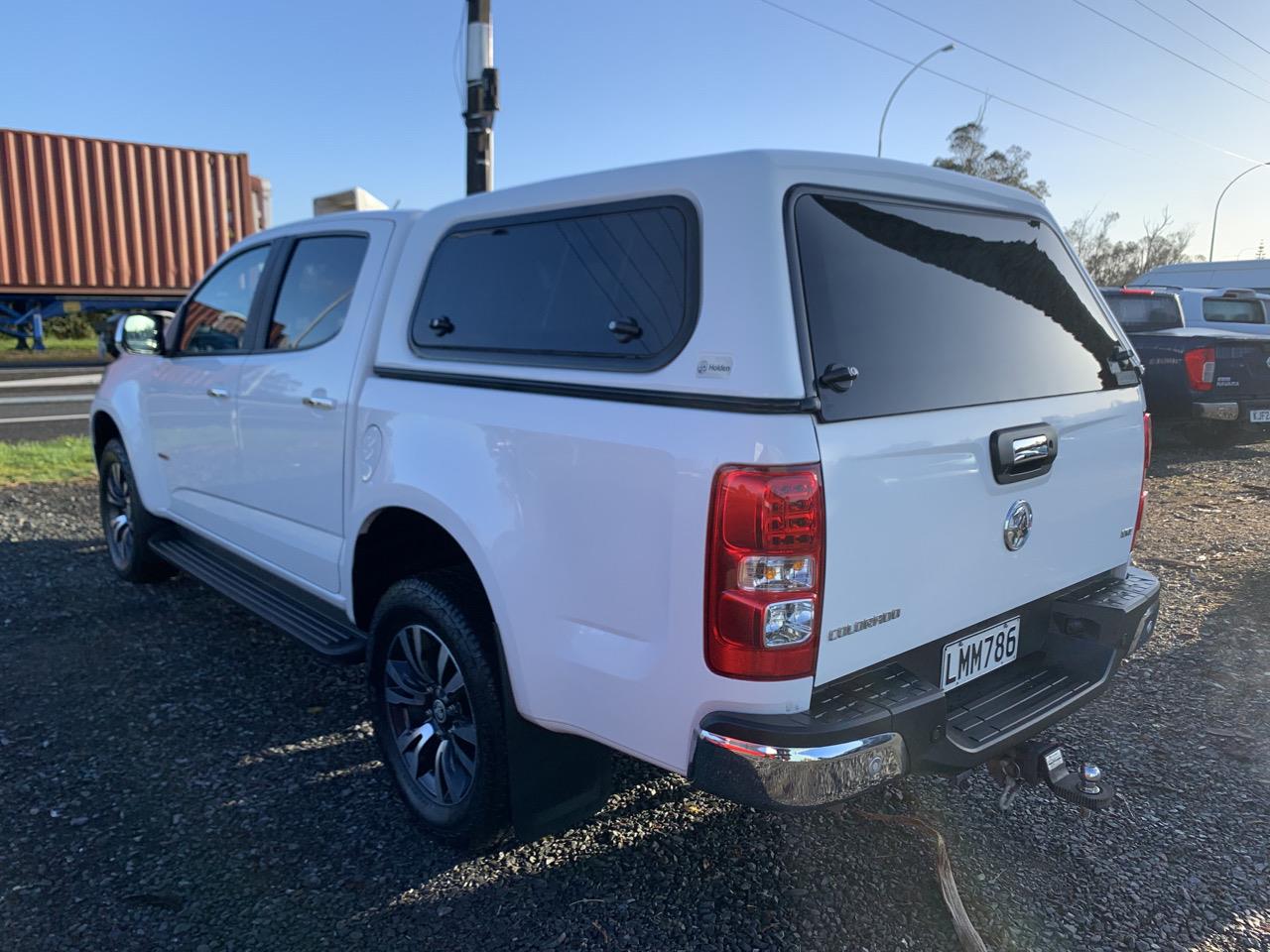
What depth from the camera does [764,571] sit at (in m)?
1.95

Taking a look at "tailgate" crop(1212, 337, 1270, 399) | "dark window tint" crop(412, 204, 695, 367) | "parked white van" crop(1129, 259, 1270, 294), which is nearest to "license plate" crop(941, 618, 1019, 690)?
"dark window tint" crop(412, 204, 695, 367)

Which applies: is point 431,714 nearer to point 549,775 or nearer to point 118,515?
point 549,775

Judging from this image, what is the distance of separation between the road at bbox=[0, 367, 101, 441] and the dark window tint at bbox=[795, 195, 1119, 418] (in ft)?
33.2

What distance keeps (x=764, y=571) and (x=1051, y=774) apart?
3.80ft

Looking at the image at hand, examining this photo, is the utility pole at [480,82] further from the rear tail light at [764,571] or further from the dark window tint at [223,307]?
the rear tail light at [764,571]

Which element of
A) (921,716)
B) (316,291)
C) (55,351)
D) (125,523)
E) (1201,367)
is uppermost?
(316,291)

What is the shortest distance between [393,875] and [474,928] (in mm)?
352

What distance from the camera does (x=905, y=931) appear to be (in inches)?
96.3

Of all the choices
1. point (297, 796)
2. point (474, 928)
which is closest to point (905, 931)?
point (474, 928)

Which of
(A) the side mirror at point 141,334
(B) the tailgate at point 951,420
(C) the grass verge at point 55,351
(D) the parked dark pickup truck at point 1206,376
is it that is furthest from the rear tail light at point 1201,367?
(C) the grass verge at point 55,351

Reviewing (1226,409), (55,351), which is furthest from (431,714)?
(55,351)

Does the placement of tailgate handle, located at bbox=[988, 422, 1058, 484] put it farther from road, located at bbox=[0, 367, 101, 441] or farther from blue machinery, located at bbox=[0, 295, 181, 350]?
blue machinery, located at bbox=[0, 295, 181, 350]

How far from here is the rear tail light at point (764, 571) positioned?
75.6 inches

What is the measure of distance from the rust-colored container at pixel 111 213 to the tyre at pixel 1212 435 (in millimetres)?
18623
